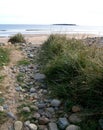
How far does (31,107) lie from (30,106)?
0.05 m

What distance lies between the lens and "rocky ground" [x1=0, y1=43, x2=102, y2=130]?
4.27 metres

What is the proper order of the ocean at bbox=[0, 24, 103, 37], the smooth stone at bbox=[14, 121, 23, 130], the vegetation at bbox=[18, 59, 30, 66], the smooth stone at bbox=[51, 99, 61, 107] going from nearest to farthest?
1. the smooth stone at bbox=[14, 121, 23, 130]
2. the smooth stone at bbox=[51, 99, 61, 107]
3. the vegetation at bbox=[18, 59, 30, 66]
4. the ocean at bbox=[0, 24, 103, 37]

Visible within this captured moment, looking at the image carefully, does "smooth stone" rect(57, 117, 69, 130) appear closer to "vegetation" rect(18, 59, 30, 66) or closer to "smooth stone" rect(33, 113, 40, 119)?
"smooth stone" rect(33, 113, 40, 119)

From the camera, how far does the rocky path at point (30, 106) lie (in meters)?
4.27

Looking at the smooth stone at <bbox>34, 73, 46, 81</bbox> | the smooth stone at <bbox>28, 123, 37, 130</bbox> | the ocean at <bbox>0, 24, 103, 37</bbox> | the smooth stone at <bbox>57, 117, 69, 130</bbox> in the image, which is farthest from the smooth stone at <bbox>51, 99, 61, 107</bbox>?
the ocean at <bbox>0, 24, 103, 37</bbox>

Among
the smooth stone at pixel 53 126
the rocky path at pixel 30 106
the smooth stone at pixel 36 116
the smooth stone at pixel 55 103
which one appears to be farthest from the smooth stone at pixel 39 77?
the smooth stone at pixel 53 126

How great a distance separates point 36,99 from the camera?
5.15m

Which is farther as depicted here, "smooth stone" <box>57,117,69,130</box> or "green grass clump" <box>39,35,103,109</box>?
"green grass clump" <box>39,35,103,109</box>

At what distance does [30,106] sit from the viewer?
4785mm

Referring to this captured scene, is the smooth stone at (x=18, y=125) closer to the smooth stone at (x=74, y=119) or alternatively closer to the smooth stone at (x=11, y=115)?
the smooth stone at (x=11, y=115)

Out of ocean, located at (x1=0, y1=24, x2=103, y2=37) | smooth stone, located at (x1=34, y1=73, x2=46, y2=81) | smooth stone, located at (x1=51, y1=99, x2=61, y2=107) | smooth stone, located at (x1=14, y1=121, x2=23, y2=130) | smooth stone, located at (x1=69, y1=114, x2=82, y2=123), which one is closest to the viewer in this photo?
smooth stone, located at (x1=14, y1=121, x2=23, y2=130)

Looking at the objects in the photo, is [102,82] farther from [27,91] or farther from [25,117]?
[27,91]

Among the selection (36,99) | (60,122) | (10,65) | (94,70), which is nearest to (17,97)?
(36,99)

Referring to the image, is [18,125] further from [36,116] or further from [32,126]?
[36,116]
